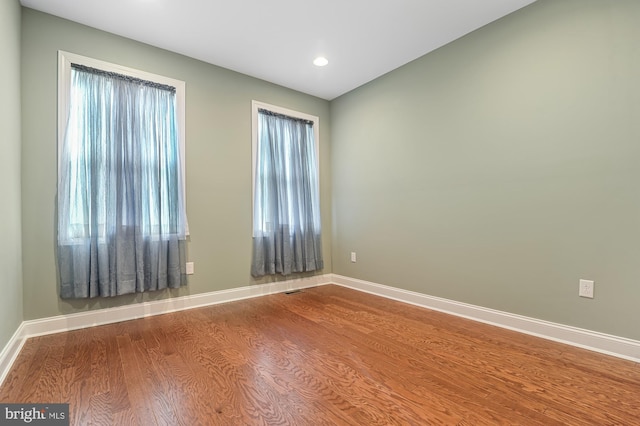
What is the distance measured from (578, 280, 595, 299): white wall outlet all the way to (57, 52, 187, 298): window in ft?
11.1

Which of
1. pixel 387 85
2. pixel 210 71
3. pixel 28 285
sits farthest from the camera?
pixel 387 85

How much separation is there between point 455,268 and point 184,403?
2455 mm

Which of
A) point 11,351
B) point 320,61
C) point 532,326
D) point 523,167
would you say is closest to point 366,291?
point 532,326

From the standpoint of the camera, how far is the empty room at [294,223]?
164 cm

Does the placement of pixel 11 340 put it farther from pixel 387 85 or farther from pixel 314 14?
pixel 387 85

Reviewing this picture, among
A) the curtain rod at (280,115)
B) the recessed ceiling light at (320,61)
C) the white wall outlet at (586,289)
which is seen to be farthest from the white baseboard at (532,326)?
the recessed ceiling light at (320,61)

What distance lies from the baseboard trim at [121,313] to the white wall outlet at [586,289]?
2.83 metres

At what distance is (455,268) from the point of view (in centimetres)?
285

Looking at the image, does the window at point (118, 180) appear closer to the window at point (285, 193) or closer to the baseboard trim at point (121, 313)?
the baseboard trim at point (121, 313)

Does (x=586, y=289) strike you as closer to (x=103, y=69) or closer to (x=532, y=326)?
(x=532, y=326)

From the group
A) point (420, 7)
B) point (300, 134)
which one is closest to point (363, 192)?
point (300, 134)

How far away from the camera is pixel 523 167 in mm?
2402

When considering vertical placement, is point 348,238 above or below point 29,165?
below

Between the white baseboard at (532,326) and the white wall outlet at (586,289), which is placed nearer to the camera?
the white baseboard at (532,326)
